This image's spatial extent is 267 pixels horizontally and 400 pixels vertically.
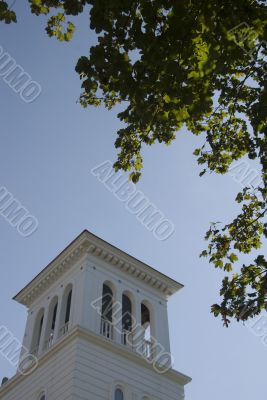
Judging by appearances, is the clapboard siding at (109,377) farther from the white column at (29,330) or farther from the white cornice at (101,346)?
the white column at (29,330)

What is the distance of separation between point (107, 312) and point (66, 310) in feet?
7.59

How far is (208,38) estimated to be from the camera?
870 cm

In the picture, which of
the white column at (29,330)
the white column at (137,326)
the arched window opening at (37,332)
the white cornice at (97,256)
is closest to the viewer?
the white column at (137,326)

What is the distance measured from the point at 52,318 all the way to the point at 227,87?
20450 mm

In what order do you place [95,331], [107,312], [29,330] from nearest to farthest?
1. [95,331]
2. [107,312]
3. [29,330]

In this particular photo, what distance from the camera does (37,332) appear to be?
29.0m

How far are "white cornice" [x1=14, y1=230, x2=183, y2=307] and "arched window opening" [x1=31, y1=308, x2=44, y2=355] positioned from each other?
1500 mm

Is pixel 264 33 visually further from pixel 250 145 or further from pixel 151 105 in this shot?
pixel 250 145

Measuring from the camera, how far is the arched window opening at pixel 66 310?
25641 mm

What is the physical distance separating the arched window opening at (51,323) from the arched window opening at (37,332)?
0.90m

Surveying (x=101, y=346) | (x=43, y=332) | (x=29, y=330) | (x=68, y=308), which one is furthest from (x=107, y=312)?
(x=29, y=330)

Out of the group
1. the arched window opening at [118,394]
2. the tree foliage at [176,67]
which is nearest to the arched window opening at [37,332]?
the arched window opening at [118,394]

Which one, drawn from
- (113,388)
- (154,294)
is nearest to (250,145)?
(113,388)

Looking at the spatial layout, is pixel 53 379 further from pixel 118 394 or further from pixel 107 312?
pixel 107 312
